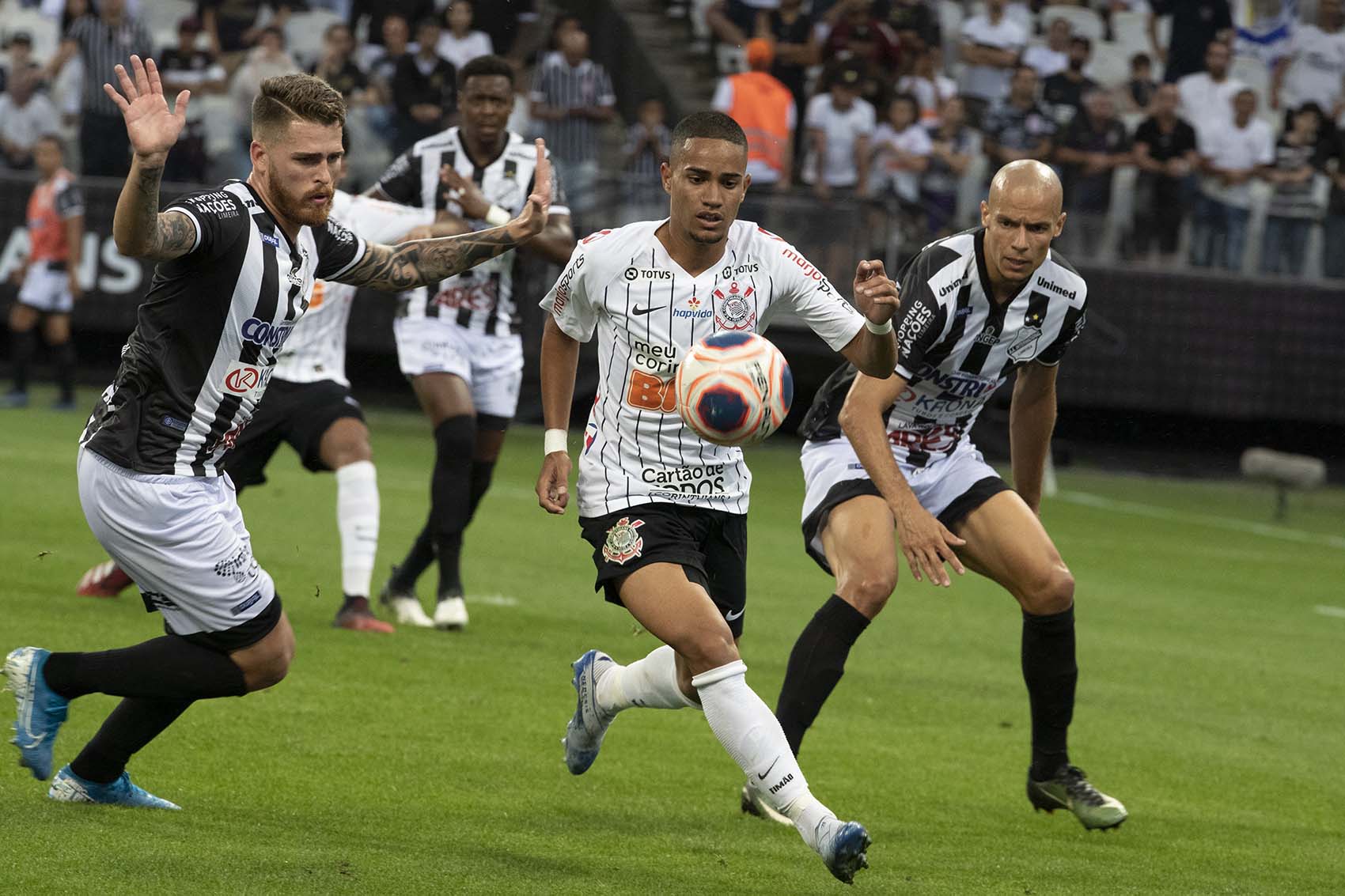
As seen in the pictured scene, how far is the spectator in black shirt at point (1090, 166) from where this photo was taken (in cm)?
1734

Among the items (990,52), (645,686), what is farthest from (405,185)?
(990,52)

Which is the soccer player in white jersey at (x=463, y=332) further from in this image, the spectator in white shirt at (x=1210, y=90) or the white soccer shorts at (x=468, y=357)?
the spectator in white shirt at (x=1210, y=90)

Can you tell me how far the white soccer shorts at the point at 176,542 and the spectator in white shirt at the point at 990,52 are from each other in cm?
1492

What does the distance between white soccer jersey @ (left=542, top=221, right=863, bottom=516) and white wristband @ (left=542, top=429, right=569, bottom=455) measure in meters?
0.09

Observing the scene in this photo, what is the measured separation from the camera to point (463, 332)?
8.89 meters

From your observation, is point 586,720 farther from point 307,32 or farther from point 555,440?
point 307,32

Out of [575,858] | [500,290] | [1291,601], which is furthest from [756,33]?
[575,858]

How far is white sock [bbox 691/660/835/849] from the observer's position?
464 cm

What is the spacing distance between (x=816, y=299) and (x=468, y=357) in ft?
12.5

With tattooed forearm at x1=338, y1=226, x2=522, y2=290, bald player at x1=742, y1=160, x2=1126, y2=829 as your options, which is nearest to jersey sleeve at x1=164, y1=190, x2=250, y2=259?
tattooed forearm at x1=338, y1=226, x2=522, y2=290

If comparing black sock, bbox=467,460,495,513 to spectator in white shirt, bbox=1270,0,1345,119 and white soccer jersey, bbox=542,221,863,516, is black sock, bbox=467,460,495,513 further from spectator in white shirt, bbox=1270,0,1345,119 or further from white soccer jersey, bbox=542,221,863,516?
spectator in white shirt, bbox=1270,0,1345,119

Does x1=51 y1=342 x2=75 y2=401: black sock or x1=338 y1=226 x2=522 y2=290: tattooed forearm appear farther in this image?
x1=51 y1=342 x2=75 y2=401: black sock

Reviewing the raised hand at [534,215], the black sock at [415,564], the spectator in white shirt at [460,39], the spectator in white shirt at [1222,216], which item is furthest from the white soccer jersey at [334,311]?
the spectator in white shirt at [1222,216]

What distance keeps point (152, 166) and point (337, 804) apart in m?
2.13
